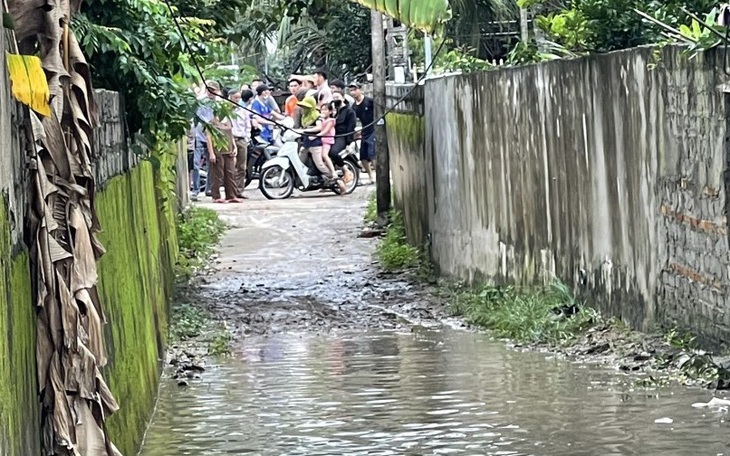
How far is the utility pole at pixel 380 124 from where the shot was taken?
19.3 m

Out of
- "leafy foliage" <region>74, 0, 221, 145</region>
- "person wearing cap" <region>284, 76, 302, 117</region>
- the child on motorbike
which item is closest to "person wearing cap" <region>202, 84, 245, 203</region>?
the child on motorbike

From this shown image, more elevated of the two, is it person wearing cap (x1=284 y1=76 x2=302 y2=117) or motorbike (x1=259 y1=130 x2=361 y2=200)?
person wearing cap (x1=284 y1=76 x2=302 y2=117)

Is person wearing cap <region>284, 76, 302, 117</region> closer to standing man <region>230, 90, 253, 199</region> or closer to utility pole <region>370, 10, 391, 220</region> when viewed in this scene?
standing man <region>230, 90, 253, 199</region>

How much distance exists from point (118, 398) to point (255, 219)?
14.7 meters

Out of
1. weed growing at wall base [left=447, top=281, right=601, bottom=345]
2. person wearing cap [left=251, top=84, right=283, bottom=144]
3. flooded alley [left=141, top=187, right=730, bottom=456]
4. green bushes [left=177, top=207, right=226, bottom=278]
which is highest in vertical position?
person wearing cap [left=251, top=84, right=283, bottom=144]

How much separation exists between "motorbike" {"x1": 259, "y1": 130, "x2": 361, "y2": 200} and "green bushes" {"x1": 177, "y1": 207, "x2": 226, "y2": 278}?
140 inches

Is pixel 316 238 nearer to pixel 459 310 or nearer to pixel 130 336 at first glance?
pixel 459 310

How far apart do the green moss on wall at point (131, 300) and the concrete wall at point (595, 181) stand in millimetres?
3155

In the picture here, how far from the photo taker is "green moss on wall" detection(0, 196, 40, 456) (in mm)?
4191

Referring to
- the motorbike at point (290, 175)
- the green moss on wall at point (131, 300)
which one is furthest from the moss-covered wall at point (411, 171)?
the motorbike at point (290, 175)

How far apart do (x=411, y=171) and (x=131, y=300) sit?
8.97 m

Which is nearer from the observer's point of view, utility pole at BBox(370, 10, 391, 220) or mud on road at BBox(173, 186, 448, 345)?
mud on road at BBox(173, 186, 448, 345)

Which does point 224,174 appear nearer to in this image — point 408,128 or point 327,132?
point 327,132

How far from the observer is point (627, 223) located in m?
10.5
